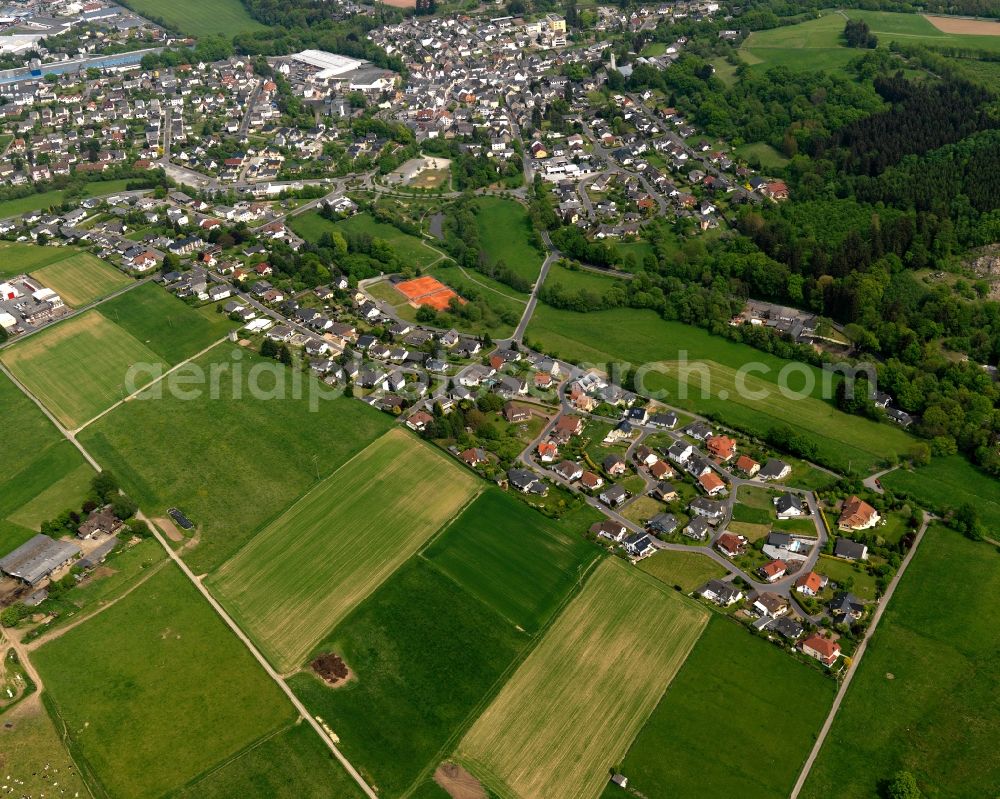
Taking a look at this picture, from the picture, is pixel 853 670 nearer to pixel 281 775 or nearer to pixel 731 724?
pixel 731 724

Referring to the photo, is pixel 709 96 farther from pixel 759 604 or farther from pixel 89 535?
pixel 89 535

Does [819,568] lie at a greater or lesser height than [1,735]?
greater

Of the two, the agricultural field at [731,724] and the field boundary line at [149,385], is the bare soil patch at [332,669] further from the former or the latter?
the field boundary line at [149,385]

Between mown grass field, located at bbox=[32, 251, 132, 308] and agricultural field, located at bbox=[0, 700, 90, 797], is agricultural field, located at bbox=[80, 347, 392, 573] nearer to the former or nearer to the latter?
agricultural field, located at bbox=[0, 700, 90, 797]

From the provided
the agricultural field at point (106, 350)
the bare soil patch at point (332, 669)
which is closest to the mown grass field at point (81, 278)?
the agricultural field at point (106, 350)

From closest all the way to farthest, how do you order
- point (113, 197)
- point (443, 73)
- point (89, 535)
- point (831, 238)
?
point (89, 535) < point (831, 238) < point (113, 197) < point (443, 73)

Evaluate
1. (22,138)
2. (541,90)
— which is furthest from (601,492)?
(22,138)

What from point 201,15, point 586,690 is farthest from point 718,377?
point 201,15
